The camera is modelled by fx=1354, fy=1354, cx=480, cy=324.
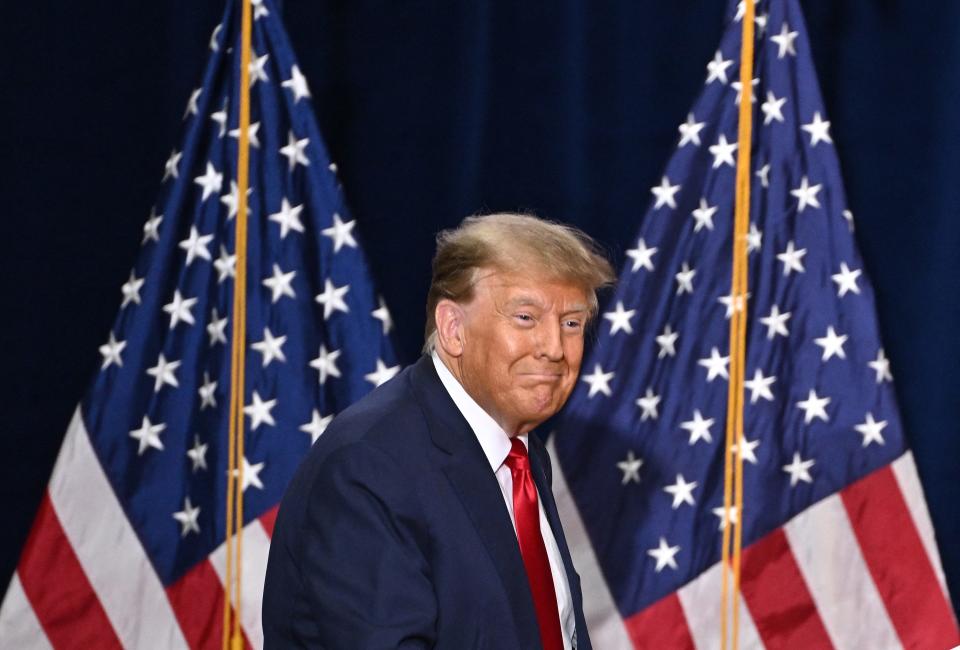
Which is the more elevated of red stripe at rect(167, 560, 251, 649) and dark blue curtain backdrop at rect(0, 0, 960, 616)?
dark blue curtain backdrop at rect(0, 0, 960, 616)

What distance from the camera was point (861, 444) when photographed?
2.97 metres

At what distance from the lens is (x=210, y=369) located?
119 inches

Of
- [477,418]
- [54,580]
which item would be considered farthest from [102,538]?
[477,418]

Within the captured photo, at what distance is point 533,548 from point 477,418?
0.62 ft

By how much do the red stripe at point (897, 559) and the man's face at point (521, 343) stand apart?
1.41 metres

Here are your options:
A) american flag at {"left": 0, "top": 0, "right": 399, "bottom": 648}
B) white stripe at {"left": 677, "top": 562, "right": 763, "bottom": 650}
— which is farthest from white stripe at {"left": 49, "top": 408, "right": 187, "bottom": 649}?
white stripe at {"left": 677, "top": 562, "right": 763, "bottom": 650}

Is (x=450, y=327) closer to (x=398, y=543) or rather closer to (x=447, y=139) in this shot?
(x=398, y=543)

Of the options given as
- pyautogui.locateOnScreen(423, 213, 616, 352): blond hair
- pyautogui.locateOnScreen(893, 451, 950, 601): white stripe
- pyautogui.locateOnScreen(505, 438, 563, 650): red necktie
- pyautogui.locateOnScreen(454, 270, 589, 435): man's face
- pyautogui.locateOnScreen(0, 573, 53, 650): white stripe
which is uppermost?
pyautogui.locateOnScreen(423, 213, 616, 352): blond hair

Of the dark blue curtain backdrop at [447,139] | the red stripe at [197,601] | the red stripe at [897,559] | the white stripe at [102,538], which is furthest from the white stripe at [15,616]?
the red stripe at [897,559]

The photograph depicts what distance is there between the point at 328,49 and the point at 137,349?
951 millimetres

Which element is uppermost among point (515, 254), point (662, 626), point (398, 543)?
point (515, 254)

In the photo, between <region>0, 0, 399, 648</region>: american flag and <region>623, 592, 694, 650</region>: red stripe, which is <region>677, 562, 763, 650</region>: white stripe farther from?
<region>0, 0, 399, 648</region>: american flag

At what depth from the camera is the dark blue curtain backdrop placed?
127 inches

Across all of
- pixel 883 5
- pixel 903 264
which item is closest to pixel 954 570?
pixel 903 264
